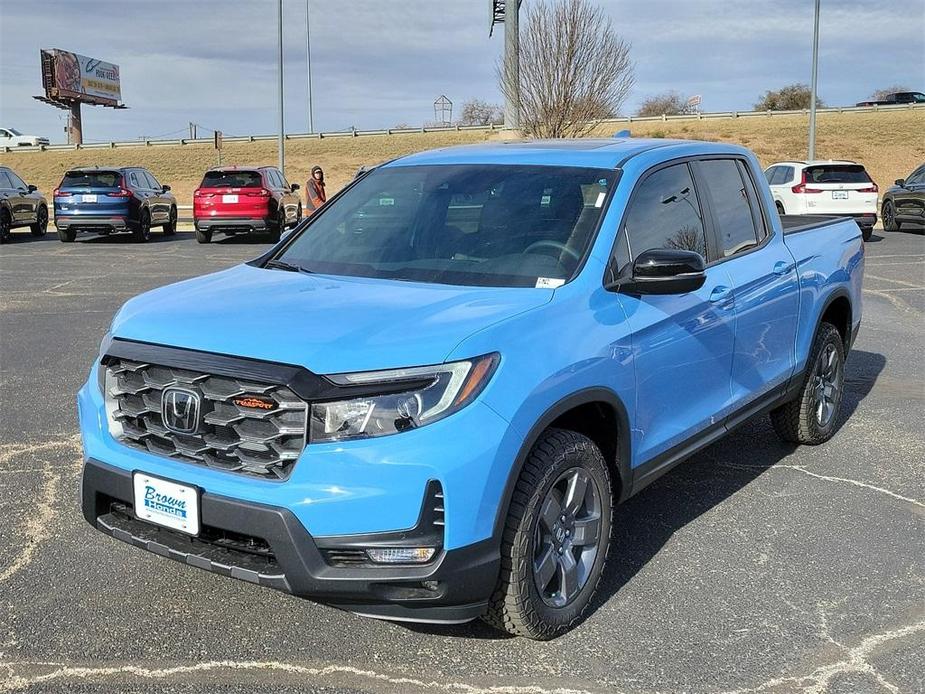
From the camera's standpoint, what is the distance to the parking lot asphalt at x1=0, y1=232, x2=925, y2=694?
3178mm

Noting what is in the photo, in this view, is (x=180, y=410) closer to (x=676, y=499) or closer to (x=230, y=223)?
(x=676, y=499)

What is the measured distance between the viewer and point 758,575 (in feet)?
13.0

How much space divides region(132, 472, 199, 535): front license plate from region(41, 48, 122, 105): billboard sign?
3659 inches

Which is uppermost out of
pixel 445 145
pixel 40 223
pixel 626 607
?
pixel 445 145

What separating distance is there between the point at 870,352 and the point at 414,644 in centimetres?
657

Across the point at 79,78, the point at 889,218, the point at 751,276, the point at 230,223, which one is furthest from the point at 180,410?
the point at 79,78

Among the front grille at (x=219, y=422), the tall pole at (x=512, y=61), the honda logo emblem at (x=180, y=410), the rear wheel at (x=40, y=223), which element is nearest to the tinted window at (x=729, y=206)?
the front grille at (x=219, y=422)

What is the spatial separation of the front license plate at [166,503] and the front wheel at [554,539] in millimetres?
1016

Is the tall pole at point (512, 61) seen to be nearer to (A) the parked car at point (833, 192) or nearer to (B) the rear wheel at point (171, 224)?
(A) the parked car at point (833, 192)

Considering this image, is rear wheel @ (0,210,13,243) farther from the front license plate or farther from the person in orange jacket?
the front license plate

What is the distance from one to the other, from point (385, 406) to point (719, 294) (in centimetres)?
206

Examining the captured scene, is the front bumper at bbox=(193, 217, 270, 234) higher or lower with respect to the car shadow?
higher

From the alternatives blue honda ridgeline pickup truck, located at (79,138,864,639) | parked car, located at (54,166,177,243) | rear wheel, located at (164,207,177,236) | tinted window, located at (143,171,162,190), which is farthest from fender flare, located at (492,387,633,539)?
rear wheel, located at (164,207,177,236)

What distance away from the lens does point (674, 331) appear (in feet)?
12.9
